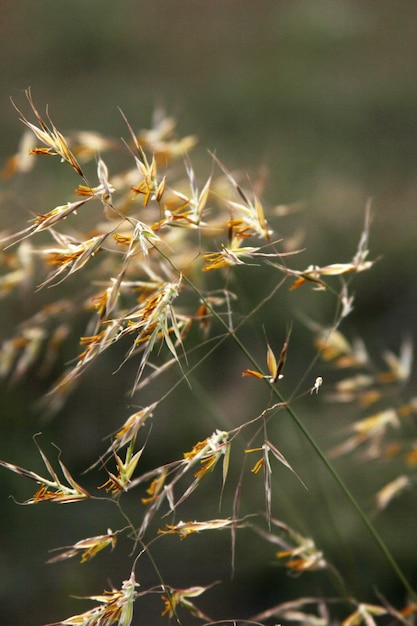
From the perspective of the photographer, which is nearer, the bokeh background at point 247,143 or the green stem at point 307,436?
the green stem at point 307,436

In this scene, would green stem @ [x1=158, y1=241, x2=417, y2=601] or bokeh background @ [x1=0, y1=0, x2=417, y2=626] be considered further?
bokeh background @ [x1=0, y1=0, x2=417, y2=626]

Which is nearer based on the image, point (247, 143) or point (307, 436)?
point (307, 436)

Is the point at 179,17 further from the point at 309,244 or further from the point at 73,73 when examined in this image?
the point at 309,244

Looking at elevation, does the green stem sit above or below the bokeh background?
above

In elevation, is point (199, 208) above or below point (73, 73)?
above

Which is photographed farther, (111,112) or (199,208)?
(111,112)

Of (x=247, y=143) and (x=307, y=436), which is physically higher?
(x=307, y=436)

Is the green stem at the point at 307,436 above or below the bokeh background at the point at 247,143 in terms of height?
above

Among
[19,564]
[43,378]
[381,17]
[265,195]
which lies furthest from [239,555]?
[381,17]
